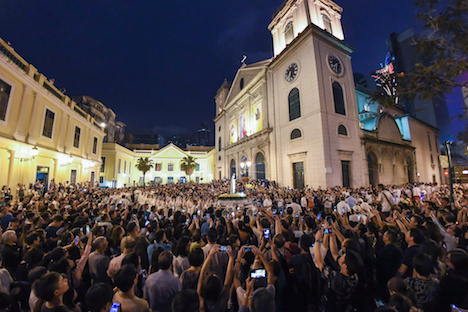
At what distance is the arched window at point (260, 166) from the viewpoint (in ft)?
79.7

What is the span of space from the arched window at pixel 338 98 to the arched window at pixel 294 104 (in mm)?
3442

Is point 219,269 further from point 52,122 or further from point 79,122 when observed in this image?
point 79,122

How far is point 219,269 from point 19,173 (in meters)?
16.4

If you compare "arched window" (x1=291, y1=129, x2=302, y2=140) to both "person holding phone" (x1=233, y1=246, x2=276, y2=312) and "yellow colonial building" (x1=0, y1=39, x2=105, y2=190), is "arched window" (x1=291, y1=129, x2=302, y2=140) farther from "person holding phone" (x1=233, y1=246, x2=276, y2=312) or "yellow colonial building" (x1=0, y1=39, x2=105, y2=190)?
"yellow colonial building" (x1=0, y1=39, x2=105, y2=190)

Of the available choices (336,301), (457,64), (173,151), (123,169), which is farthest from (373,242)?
(173,151)

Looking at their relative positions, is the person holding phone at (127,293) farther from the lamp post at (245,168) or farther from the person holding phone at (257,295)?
the lamp post at (245,168)

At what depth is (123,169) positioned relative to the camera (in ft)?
126

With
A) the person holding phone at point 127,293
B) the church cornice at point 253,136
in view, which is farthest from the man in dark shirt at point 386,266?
the church cornice at point 253,136

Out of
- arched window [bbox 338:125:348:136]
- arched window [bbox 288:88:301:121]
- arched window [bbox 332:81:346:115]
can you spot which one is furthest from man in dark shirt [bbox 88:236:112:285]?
arched window [bbox 332:81:346:115]

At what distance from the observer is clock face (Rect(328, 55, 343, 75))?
1925cm

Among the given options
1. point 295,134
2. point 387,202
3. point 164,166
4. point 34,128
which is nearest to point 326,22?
point 295,134

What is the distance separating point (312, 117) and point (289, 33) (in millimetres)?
12163

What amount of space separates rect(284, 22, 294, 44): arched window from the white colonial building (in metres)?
0.12

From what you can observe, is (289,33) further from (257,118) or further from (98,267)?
(98,267)
